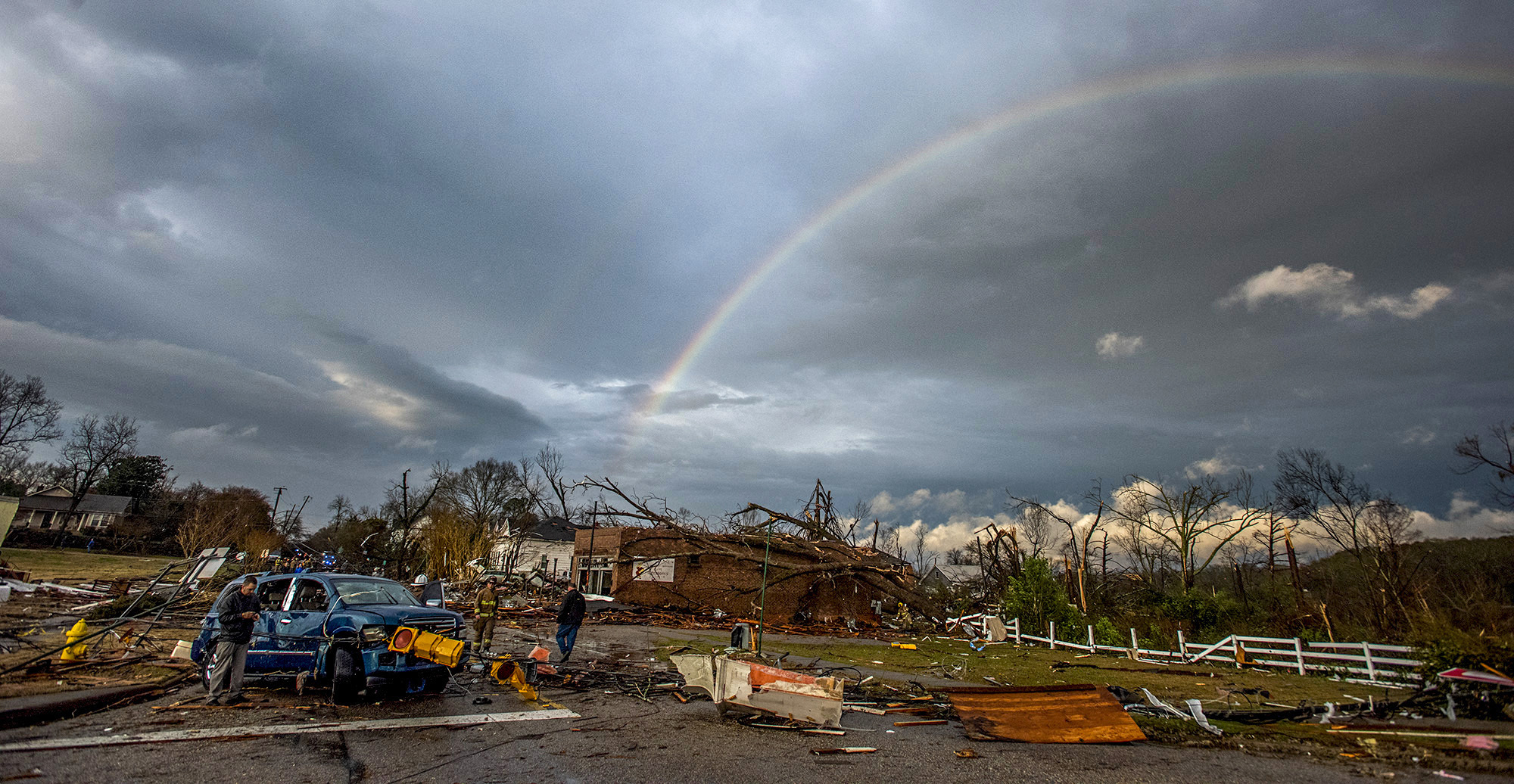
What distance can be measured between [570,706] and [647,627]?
14.5 meters

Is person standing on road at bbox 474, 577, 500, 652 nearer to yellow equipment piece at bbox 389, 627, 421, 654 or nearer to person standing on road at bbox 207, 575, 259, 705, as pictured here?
yellow equipment piece at bbox 389, 627, 421, 654

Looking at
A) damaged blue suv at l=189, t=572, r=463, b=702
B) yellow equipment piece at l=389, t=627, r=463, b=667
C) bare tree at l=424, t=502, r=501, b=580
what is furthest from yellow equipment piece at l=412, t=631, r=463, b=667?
bare tree at l=424, t=502, r=501, b=580

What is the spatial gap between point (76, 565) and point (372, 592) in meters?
41.6

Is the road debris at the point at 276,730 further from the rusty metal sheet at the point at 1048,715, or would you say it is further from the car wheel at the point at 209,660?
the rusty metal sheet at the point at 1048,715

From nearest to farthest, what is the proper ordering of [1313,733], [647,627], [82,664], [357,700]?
[1313,733] < [357,700] < [82,664] < [647,627]

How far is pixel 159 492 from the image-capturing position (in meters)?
67.5

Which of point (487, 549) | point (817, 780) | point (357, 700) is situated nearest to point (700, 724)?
point (817, 780)

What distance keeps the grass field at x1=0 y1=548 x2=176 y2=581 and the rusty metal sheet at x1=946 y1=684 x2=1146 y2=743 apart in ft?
112

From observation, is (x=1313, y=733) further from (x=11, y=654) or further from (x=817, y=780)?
(x=11, y=654)

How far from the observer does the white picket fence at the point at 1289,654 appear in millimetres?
14086

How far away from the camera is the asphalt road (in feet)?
18.3

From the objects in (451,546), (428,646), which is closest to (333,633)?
(428,646)

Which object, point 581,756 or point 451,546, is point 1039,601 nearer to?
point 581,756

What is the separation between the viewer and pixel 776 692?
8344 millimetres
